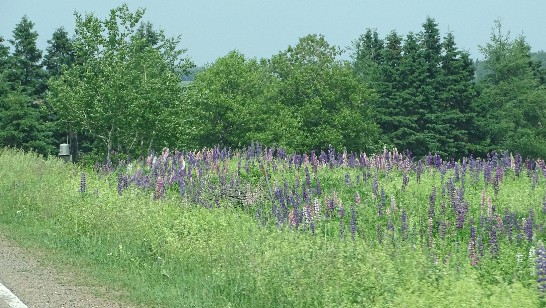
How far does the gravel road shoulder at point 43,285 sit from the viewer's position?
7883 mm

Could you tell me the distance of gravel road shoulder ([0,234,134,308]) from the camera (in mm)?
7883

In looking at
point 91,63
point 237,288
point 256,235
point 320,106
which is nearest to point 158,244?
point 256,235

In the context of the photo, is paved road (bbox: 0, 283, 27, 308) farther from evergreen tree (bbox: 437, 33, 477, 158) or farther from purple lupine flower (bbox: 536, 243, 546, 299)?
evergreen tree (bbox: 437, 33, 477, 158)

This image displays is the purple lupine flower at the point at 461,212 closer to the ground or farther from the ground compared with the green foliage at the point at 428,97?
closer to the ground

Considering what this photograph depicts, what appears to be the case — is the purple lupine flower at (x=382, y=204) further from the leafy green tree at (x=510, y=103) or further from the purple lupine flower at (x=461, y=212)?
the leafy green tree at (x=510, y=103)

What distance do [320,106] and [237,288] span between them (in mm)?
43501

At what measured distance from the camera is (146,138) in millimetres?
29156

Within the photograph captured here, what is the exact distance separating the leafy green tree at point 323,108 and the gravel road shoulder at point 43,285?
123 feet

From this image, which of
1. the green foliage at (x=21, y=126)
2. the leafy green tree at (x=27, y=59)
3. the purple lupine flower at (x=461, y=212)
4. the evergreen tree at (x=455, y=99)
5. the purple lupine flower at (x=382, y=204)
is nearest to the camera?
the purple lupine flower at (x=461, y=212)

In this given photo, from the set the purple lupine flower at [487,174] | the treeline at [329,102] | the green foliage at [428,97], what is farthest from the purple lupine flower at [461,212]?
the green foliage at [428,97]

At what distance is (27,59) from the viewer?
60.5m

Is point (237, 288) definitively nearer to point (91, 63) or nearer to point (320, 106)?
point (91, 63)

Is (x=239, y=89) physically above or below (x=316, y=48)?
below

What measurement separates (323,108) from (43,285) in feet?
145
